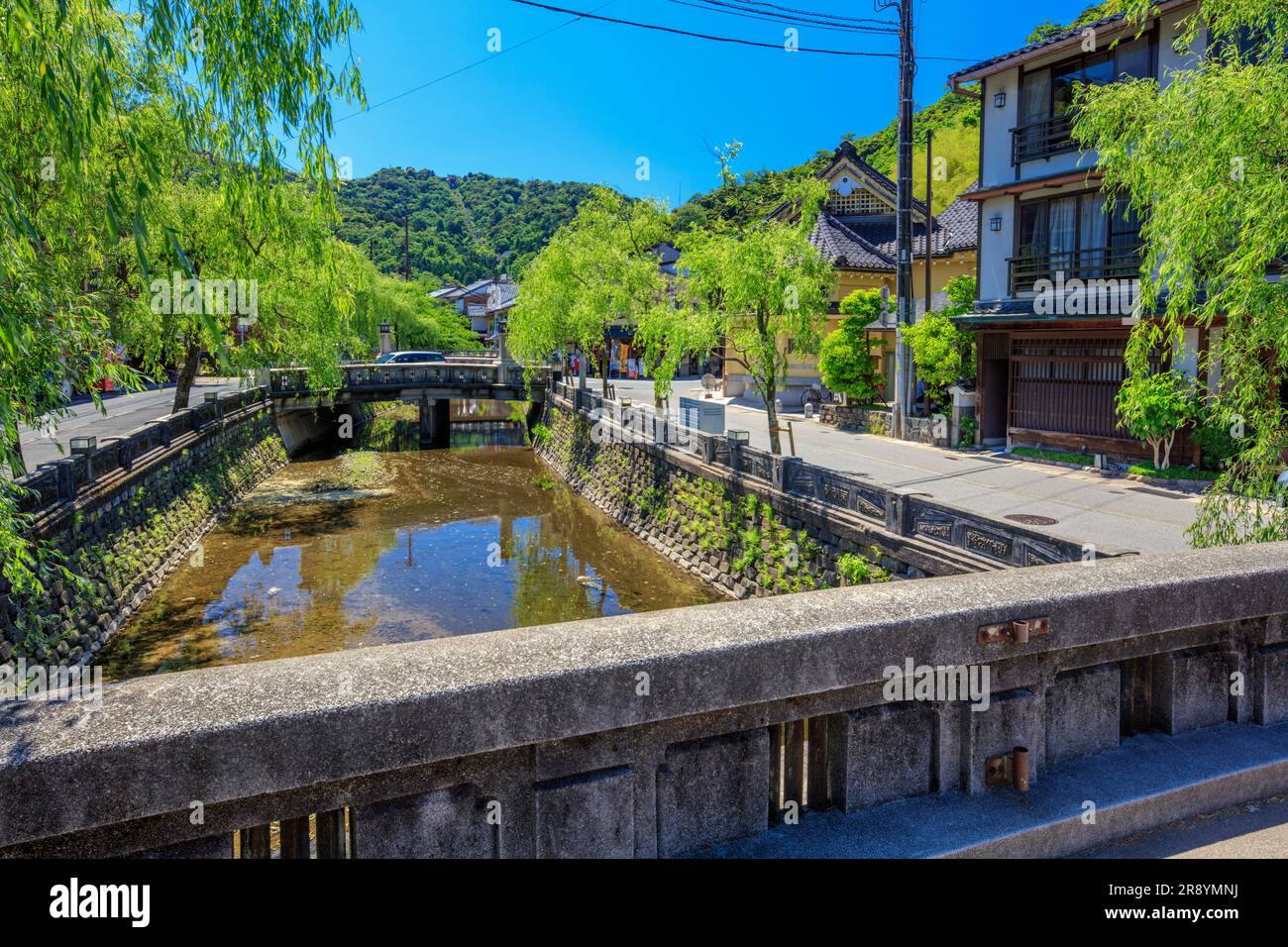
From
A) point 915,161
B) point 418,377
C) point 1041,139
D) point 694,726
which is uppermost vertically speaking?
point 915,161

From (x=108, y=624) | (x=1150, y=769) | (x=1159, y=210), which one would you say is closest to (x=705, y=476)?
(x=108, y=624)

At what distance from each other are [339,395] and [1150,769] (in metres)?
39.6

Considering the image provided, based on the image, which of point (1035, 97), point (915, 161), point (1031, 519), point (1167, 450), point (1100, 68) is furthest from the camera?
point (915, 161)

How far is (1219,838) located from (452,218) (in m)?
122

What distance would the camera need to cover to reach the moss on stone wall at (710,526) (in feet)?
53.1

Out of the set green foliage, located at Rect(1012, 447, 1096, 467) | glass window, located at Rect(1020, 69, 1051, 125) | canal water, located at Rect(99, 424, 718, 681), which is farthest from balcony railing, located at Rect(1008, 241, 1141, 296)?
canal water, located at Rect(99, 424, 718, 681)

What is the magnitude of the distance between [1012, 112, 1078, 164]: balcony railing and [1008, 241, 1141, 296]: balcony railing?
2.43 m

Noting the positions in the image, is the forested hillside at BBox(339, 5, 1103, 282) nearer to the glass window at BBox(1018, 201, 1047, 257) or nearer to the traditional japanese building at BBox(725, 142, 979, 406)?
the traditional japanese building at BBox(725, 142, 979, 406)

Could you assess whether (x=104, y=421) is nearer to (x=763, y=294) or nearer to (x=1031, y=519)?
(x=763, y=294)

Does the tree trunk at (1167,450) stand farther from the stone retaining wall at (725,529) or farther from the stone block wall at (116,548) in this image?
the stone block wall at (116,548)

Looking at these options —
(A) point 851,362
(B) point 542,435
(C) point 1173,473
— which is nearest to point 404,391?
(B) point 542,435

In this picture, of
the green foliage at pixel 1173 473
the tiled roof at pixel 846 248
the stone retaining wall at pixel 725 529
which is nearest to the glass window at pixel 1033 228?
the green foliage at pixel 1173 473

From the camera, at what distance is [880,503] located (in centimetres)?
1398
